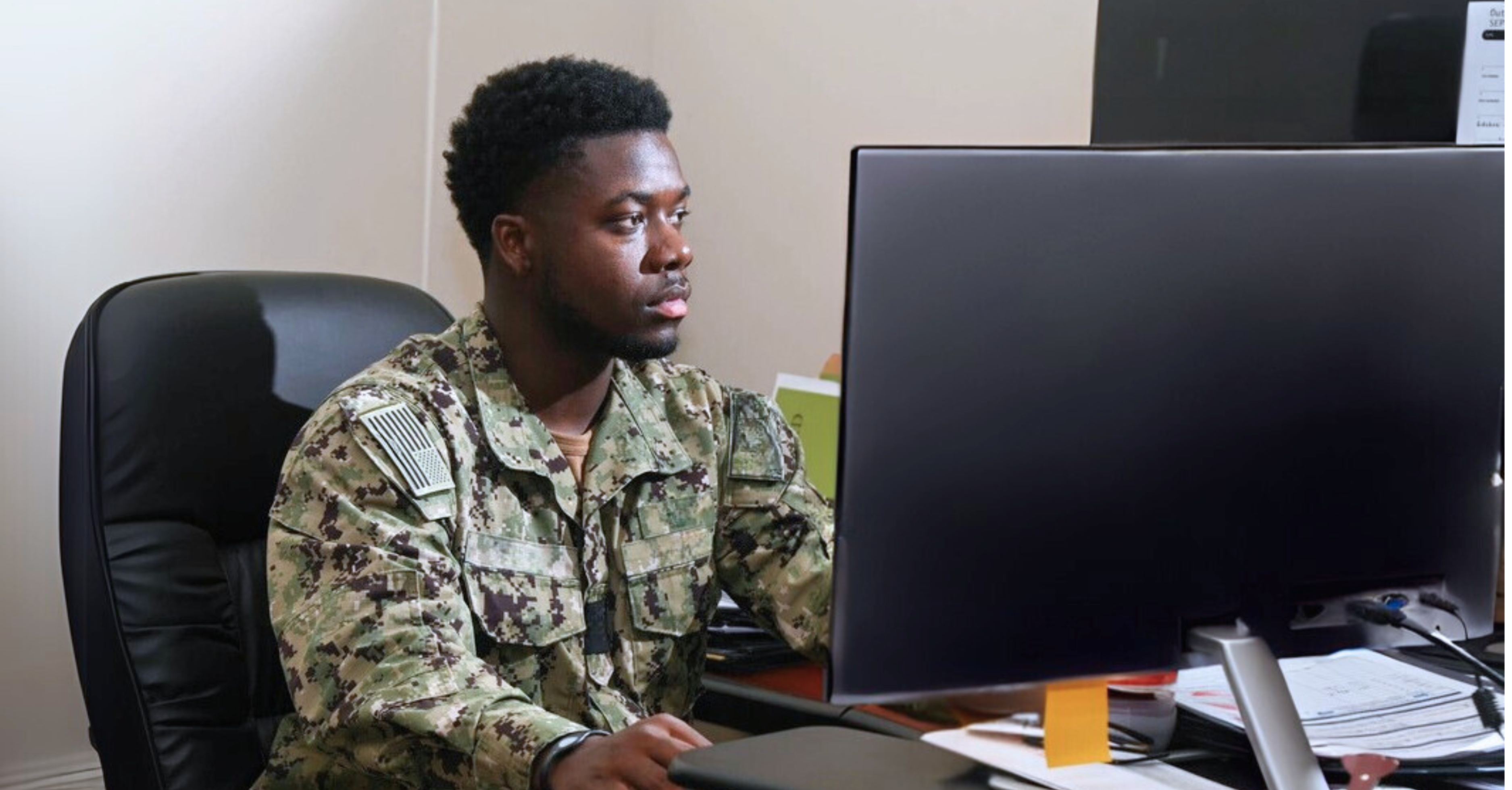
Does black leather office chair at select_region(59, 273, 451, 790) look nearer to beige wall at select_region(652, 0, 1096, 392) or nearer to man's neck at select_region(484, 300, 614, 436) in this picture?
man's neck at select_region(484, 300, 614, 436)

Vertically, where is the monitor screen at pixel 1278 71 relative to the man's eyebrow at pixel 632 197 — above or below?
above

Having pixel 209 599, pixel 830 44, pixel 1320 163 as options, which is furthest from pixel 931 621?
pixel 830 44

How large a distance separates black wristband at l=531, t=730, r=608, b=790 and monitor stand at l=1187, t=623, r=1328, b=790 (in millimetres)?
403

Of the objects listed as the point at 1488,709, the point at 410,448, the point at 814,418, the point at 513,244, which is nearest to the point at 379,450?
the point at 410,448

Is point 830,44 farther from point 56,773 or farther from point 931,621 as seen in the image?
point 931,621

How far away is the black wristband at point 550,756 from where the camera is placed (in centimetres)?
108

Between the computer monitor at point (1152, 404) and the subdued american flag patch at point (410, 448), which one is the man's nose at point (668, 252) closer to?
the subdued american flag patch at point (410, 448)

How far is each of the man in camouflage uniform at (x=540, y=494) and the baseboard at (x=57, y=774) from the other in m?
0.89

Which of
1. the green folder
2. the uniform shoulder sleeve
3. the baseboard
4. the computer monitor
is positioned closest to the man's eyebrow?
the uniform shoulder sleeve

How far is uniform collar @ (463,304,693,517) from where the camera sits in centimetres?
143

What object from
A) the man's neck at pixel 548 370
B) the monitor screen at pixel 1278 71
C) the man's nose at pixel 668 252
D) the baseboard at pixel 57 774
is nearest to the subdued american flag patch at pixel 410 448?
the man's neck at pixel 548 370

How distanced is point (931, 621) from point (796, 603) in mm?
689

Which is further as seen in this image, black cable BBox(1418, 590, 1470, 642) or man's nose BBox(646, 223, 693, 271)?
man's nose BBox(646, 223, 693, 271)

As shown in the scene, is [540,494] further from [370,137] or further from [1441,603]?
[370,137]
